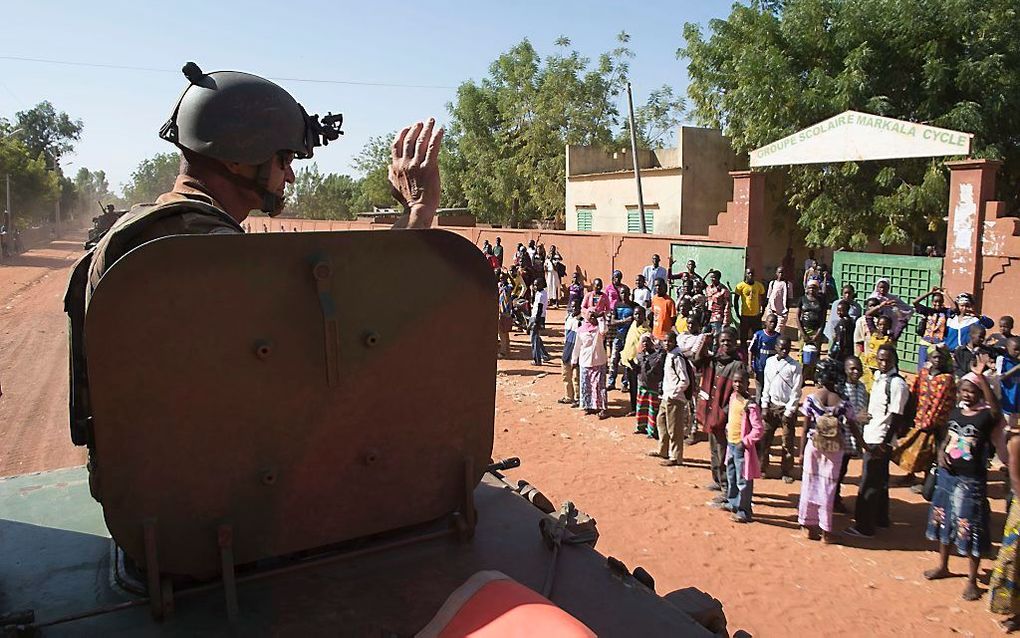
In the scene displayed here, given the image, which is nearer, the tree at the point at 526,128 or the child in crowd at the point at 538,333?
the child in crowd at the point at 538,333

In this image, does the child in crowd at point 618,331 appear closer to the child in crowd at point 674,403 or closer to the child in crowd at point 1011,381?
the child in crowd at point 674,403

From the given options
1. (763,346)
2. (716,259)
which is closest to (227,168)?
(763,346)

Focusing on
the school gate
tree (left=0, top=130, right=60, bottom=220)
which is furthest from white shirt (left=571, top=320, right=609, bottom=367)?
tree (left=0, top=130, right=60, bottom=220)

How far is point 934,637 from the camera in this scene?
19.3ft

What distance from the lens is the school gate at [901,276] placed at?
44.3ft

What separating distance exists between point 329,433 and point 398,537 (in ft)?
1.81

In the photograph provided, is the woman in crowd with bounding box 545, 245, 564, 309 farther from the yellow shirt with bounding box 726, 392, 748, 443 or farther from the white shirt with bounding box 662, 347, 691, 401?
the yellow shirt with bounding box 726, 392, 748, 443

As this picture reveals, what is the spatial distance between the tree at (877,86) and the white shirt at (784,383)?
422 inches

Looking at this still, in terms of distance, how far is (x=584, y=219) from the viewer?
30.6 m

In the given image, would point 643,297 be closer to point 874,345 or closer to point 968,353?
point 874,345

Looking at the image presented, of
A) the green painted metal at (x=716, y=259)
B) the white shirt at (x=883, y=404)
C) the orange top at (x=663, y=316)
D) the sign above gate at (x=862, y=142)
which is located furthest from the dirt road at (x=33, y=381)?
the sign above gate at (x=862, y=142)

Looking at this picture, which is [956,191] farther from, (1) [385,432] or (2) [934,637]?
(1) [385,432]

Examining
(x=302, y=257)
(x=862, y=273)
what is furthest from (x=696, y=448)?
(x=302, y=257)

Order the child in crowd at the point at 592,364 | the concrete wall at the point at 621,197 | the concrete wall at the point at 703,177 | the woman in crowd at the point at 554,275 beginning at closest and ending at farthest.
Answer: the child in crowd at the point at 592,364, the woman in crowd at the point at 554,275, the concrete wall at the point at 703,177, the concrete wall at the point at 621,197
